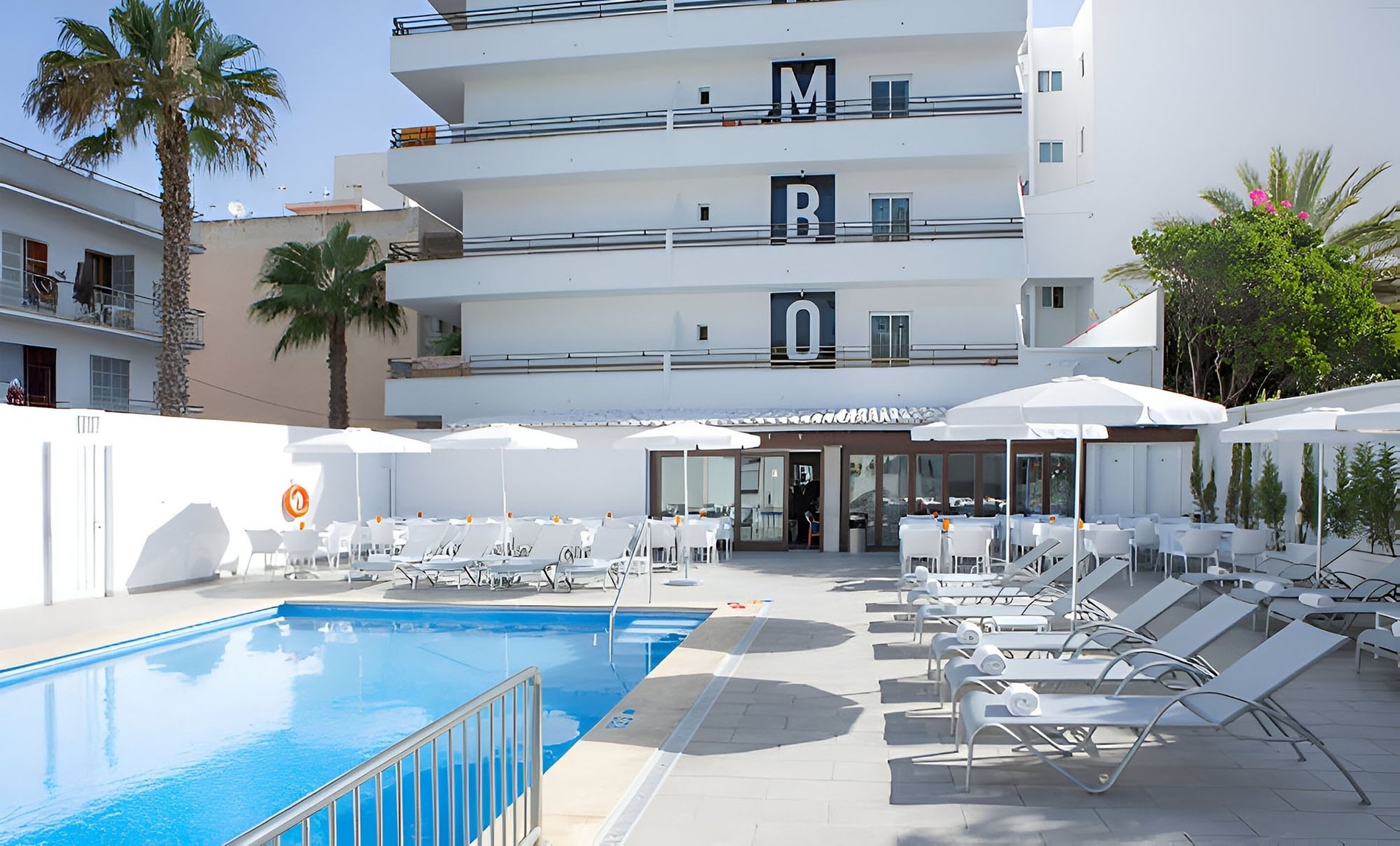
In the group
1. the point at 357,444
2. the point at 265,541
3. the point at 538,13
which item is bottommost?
the point at 265,541

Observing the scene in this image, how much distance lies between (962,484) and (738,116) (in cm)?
1142

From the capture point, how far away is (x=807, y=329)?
1049 inches

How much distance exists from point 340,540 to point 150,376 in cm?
1812

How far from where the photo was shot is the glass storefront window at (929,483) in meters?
22.4

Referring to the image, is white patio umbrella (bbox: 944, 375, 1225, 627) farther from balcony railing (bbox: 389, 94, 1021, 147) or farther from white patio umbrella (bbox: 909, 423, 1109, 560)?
balcony railing (bbox: 389, 94, 1021, 147)

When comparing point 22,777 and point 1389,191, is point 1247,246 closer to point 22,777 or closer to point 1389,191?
point 1389,191

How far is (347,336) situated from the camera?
32.9 meters

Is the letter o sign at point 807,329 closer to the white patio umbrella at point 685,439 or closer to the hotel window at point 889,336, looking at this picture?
the hotel window at point 889,336

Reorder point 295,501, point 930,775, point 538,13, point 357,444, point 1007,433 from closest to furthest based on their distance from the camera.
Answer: point 930,775 < point 1007,433 < point 357,444 < point 295,501 < point 538,13

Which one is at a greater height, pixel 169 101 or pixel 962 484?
pixel 169 101

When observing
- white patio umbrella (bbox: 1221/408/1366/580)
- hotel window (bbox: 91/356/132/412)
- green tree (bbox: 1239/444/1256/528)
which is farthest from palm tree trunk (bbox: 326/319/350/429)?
white patio umbrella (bbox: 1221/408/1366/580)

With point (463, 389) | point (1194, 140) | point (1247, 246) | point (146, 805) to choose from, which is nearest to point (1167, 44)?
point (1194, 140)

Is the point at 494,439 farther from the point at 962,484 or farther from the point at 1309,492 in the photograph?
the point at 1309,492

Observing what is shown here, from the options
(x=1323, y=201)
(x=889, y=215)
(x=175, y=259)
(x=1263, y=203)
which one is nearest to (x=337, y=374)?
(x=175, y=259)
